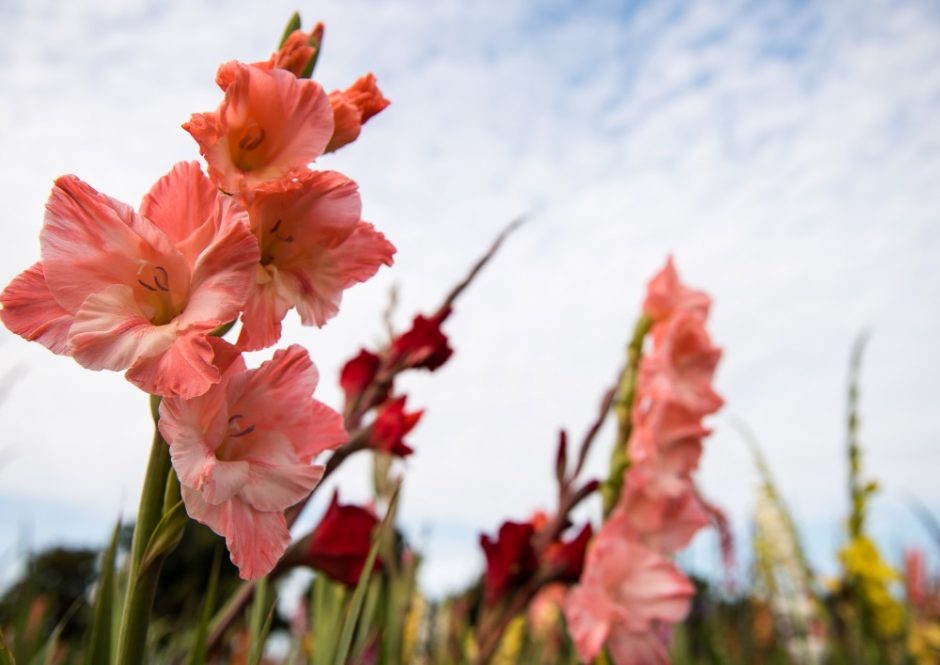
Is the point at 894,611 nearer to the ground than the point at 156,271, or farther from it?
farther from it

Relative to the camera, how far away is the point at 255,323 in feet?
2.26

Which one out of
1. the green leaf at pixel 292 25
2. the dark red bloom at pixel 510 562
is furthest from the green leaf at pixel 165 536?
the dark red bloom at pixel 510 562

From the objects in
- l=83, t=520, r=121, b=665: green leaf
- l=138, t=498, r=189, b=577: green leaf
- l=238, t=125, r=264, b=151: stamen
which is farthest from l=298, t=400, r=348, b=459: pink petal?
l=83, t=520, r=121, b=665: green leaf

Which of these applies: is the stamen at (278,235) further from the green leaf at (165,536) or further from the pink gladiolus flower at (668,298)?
the pink gladiolus flower at (668,298)

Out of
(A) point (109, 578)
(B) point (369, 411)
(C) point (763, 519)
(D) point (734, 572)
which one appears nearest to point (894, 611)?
(C) point (763, 519)

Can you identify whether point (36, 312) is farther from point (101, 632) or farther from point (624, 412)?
point (624, 412)

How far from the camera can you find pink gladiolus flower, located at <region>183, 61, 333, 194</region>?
72cm

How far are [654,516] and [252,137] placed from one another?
39.7 inches

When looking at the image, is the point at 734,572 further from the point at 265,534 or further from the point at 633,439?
the point at 265,534

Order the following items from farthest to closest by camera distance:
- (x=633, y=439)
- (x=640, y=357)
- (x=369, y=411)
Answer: (x=640, y=357)
(x=633, y=439)
(x=369, y=411)

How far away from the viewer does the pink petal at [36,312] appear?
666 mm

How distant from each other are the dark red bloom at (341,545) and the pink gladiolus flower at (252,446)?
1.13 ft

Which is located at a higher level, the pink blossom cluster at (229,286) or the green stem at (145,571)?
the pink blossom cluster at (229,286)

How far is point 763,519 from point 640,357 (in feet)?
9.33
